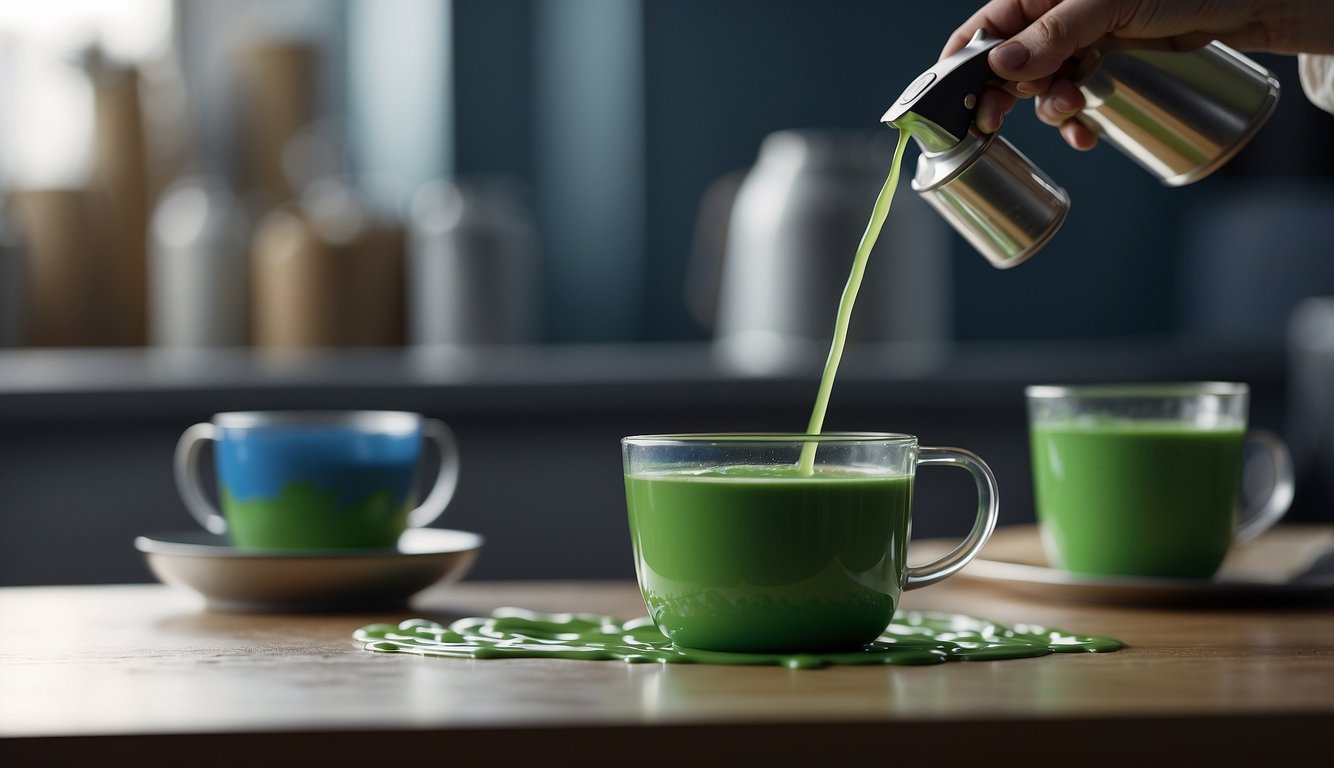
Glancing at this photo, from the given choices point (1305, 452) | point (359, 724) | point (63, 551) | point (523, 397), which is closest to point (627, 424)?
point (523, 397)

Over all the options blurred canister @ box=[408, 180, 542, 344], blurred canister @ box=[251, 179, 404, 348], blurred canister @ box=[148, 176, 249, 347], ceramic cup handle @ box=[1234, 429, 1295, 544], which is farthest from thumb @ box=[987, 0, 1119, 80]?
blurred canister @ box=[148, 176, 249, 347]

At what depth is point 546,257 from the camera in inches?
112

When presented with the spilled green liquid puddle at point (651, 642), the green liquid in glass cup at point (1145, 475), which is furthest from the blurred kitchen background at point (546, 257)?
the spilled green liquid puddle at point (651, 642)

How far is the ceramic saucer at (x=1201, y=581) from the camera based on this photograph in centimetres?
92

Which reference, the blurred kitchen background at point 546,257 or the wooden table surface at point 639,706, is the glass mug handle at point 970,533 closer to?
the wooden table surface at point 639,706

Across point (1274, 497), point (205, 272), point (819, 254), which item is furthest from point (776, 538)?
point (205, 272)

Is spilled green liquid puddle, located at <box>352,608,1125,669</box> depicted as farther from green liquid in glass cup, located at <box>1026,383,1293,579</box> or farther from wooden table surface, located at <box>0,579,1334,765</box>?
green liquid in glass cup, located at <box>1026,383,1293,579</box>

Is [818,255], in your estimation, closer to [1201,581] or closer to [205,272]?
[205,272]

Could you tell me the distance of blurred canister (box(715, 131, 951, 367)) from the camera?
209cm

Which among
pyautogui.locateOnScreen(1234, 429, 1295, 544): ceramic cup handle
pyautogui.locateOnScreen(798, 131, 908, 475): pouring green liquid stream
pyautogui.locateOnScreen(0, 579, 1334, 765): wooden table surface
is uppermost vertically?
pyautogui.locateOnScreen(798, 131, 908, 475): pouring green liquid stream

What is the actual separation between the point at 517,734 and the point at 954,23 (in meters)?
2.48

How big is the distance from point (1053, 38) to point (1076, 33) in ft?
0.06

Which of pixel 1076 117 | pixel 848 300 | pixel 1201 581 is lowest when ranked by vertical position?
pixel 1201 581

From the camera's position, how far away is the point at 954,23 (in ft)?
9.30
